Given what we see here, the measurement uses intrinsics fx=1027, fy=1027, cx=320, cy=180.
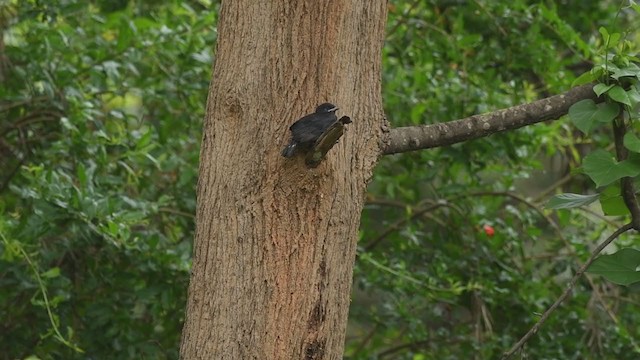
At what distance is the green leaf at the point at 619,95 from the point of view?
2.40m

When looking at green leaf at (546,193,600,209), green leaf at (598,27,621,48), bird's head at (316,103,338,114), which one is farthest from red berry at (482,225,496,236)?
bird's head at (316,103,338,114)

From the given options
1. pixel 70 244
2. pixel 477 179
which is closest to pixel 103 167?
pixel 70 244

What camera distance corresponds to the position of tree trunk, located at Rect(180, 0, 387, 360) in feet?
7.00

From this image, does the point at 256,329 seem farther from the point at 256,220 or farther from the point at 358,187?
the point at 358,187

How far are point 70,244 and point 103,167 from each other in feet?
0.99

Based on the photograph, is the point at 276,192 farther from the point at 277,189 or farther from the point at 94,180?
the point at 94,180

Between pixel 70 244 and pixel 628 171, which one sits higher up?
pixel 628 171

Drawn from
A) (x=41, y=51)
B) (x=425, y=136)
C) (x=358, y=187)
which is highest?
(x=41, y=51)

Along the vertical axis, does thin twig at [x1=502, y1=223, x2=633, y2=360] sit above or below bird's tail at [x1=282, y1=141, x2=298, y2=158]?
below

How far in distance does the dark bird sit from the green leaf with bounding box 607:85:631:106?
0.72 m

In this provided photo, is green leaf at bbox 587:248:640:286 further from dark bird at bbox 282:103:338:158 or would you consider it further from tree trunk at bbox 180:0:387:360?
dark bird at bbox 282:103:338:158

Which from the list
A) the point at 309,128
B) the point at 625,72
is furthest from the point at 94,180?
the point at 625,72

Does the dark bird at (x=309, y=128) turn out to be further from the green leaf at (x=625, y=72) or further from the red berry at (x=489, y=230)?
the red berry at (x=489, y=230)

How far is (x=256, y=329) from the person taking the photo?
83.4 inches
